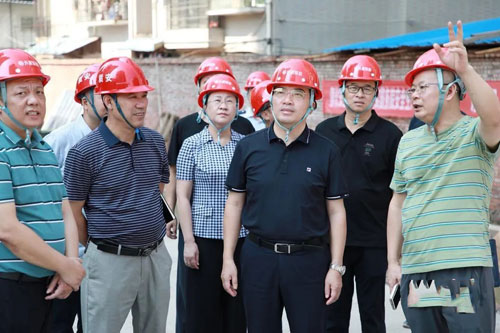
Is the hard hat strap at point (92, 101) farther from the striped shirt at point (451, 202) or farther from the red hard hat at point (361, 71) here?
the striped shirt at point (451, 202)

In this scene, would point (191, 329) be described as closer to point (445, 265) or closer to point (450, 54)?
point (445, 265)

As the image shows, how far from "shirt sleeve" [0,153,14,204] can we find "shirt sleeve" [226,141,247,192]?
1.29m

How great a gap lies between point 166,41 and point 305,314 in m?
16.6

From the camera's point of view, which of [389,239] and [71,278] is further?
[389,239]

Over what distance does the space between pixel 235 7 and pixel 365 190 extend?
12.9 meters

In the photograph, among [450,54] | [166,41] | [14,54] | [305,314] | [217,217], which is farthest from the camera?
[166,41]

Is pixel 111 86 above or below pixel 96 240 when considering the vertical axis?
above

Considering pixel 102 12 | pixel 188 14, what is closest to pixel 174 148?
pixel 188 14

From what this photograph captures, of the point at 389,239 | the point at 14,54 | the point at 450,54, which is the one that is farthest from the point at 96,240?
the point at 450,54

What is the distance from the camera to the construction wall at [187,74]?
28.7ft

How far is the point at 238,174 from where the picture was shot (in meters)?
3.93

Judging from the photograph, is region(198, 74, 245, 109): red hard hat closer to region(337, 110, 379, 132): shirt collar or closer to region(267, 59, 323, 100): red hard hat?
region(337, 110, 379, 132): shirt collar

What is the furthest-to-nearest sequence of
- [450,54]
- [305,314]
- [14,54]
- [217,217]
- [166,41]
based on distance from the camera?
[166,41] → [217,217] → [305,314] → [14,54] → [450,54]

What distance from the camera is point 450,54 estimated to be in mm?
3107
